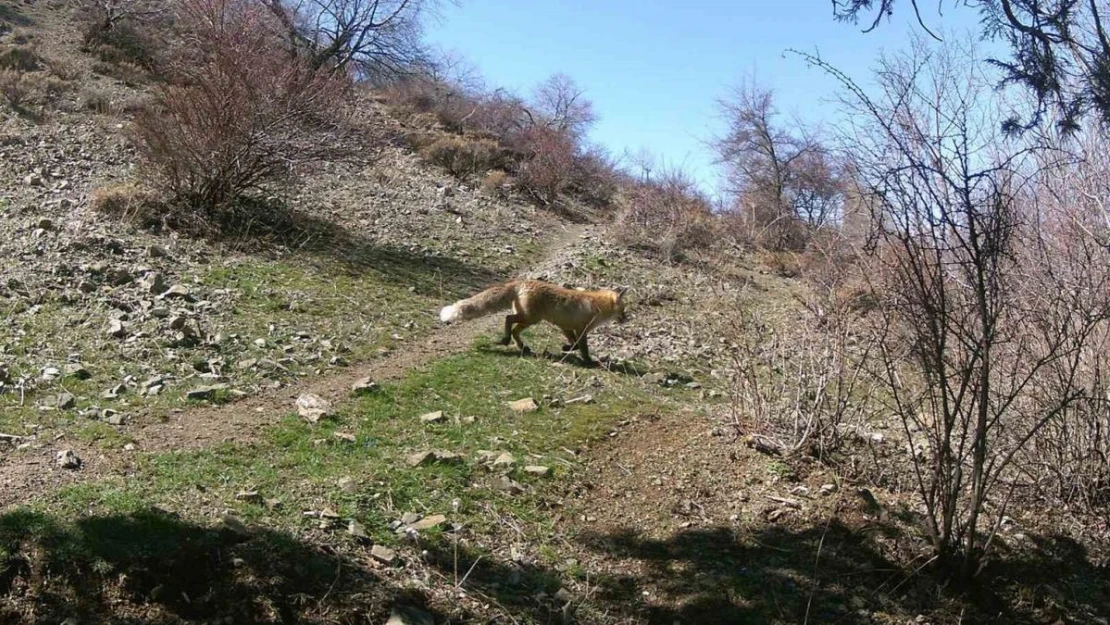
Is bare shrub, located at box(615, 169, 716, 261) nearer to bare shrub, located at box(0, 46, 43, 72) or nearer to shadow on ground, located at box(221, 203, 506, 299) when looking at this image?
shadow on ground, located at box(221, 203, 506, 299)

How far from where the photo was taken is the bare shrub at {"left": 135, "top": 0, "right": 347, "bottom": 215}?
13.9m

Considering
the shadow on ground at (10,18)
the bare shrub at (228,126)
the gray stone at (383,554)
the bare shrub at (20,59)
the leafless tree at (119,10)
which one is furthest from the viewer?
the leafless tree at (119,10)

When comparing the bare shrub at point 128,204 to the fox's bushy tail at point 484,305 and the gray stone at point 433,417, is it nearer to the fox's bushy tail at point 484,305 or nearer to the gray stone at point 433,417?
the fox's bushy tail at point 484,305

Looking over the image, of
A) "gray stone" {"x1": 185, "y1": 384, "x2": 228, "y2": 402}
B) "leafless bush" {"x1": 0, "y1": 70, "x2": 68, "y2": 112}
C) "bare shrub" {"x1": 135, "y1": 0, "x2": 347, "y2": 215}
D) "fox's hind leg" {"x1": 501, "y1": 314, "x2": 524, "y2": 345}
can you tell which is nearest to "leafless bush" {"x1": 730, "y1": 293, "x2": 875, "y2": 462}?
"fox's hind leg" {"x1": 501, "y1": 314, "x2": 524, "y2": 345}

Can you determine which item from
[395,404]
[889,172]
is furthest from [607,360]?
[889,172]

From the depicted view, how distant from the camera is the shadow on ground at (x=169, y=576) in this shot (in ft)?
14.0

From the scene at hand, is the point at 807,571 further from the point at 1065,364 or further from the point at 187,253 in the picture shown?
the point at 187,253

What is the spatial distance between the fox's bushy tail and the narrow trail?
52cm

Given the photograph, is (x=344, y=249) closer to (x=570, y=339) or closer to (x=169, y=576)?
(x=570, y=339)

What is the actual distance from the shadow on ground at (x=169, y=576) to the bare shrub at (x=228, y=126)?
1035 centimetres

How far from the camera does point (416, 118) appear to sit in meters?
34.9

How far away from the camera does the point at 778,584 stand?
561 cm

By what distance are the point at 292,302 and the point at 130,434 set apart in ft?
15.7

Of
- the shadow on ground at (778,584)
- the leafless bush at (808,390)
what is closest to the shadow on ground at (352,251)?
the leafless bush at (808,390)
